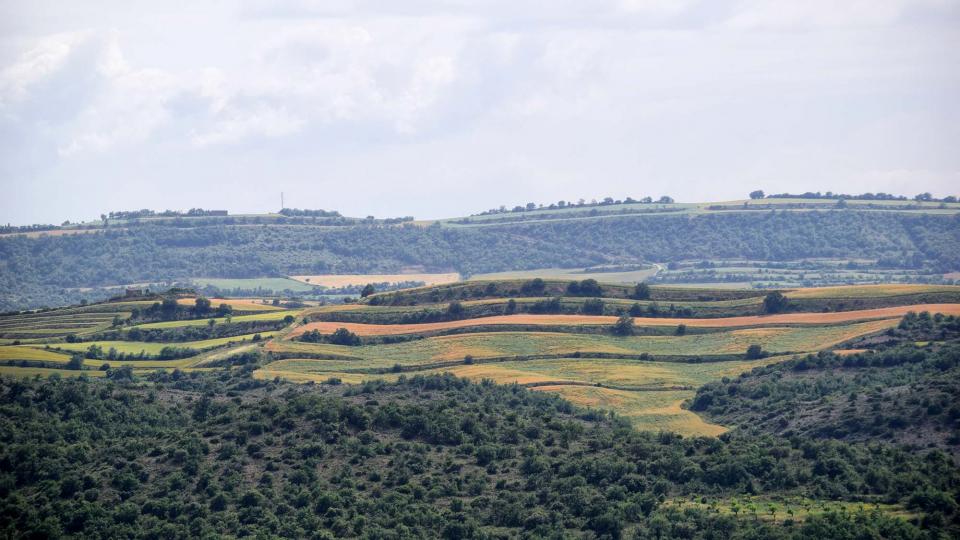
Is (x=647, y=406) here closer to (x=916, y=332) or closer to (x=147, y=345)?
(x=916, y=332)

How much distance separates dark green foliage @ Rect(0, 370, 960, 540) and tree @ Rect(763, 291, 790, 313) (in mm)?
47275

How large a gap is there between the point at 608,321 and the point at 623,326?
3.14 metres

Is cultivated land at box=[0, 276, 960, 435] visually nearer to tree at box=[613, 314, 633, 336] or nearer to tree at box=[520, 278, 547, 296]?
tree at box=[520, 278, 547, 296]

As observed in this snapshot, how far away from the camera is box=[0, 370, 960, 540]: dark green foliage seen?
283 feet

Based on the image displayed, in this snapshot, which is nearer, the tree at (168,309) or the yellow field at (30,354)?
the yellow field at (30,354)

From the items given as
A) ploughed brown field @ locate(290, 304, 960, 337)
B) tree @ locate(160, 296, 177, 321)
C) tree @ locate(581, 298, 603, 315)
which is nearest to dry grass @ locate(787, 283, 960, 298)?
ploughed brown field @ locate(290, 304, 960, 337)

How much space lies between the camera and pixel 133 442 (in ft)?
335

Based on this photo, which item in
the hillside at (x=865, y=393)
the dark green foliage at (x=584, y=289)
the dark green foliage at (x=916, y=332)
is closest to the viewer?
the hillside at (x=865, y=393)

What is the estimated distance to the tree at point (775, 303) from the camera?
15462 cm

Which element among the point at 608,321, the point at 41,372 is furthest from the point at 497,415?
the point at 41,372

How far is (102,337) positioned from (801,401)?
72.5 metres

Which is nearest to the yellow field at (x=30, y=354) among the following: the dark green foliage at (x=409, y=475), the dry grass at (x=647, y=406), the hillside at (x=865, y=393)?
the dark green foliage at (x=409, y=475)

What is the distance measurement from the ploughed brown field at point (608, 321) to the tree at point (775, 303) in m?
1.29

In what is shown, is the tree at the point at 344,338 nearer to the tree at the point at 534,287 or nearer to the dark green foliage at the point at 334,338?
the dark green foliage at the point at 334,338
